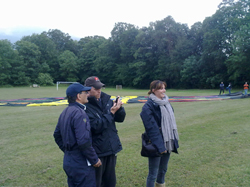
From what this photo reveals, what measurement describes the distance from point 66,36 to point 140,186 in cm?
8318

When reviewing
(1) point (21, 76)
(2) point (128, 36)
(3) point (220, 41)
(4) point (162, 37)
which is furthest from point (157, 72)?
(1) point (21, 76)

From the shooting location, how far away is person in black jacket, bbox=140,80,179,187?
3271 millimetres

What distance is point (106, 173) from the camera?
3.04 meters

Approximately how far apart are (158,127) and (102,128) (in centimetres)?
Result: 96

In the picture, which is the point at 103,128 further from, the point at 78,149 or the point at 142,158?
the point at 142,158

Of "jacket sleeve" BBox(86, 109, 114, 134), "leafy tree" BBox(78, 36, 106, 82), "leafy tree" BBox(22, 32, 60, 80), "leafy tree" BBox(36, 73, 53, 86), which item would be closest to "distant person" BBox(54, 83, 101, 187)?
"jacket sleeve" BBox(86, 109, 114, 134)

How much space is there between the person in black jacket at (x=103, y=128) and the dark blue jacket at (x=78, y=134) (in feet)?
0.83

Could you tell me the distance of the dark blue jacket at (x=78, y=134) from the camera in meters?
2.51

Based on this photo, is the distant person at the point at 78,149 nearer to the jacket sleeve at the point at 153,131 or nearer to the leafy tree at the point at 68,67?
Result: the jacket sleeve at the point at 153,131

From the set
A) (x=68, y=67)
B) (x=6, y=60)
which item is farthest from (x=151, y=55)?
(x=6, y=60)

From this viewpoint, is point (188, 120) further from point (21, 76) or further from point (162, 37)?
point (21, 76)

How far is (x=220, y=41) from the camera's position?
3956 centimetres

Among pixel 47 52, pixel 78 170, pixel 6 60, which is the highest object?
pixel 47 52

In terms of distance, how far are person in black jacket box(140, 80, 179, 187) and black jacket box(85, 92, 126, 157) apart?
0.58m
